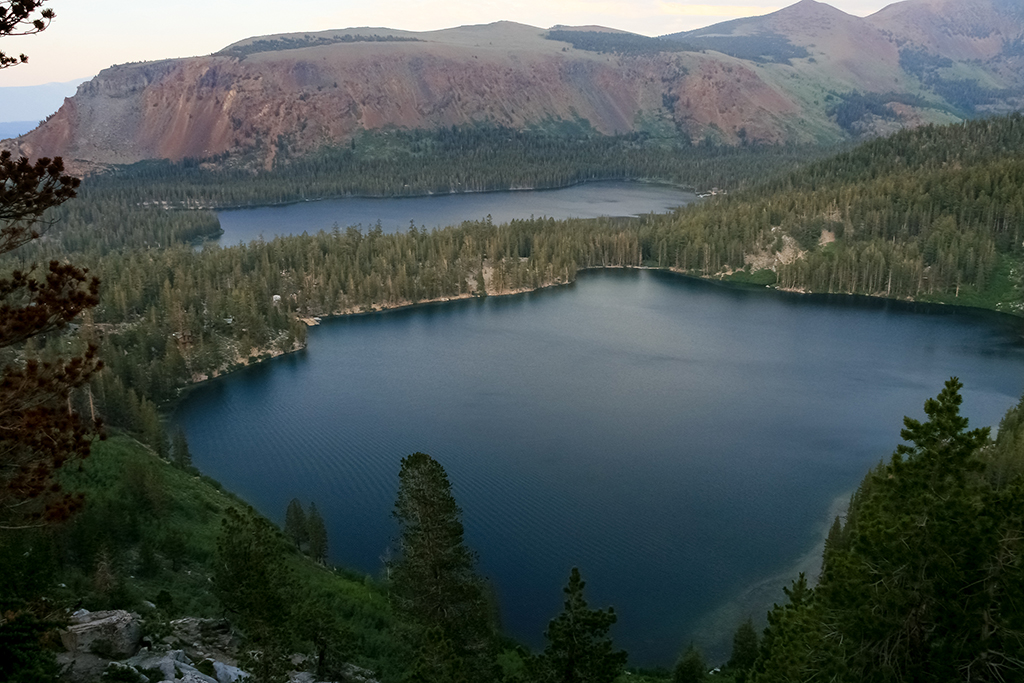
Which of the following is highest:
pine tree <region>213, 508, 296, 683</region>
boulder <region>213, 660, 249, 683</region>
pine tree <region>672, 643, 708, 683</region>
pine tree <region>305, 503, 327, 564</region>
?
pine tree <region>213, 508, 296, 683</region>

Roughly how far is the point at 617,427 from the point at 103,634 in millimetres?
57305

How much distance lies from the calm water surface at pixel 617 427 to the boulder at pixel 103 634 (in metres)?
26.1

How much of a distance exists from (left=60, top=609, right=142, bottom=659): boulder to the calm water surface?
85.7 feet

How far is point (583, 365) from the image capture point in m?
97.1

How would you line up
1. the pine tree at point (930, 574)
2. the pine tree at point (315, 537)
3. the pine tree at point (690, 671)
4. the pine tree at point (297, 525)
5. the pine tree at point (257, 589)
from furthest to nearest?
the pine tree at point (297, 525), the pine tree at point (315, 537), the pine tree at point (690, 671), the pine tree at point (257, 589), the pine tree at point (930, 574)

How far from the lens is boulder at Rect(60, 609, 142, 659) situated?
2273 centimetres

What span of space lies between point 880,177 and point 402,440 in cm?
13691

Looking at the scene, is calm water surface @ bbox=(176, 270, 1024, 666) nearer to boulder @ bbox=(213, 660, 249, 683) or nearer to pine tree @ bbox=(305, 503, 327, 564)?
pine tree @ bbox=(305, 503, 327, 564)

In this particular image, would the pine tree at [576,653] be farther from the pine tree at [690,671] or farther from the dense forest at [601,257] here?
the dense forest at [601,257]

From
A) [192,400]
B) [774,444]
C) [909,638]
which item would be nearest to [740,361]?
[774,444]

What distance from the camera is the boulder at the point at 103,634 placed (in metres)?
22.7

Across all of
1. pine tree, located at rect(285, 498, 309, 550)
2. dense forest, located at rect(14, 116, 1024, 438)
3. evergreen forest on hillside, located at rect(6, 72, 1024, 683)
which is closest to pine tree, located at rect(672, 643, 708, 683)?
evergreen forest on hillside, located at rect(6, 72, 1024, 683)

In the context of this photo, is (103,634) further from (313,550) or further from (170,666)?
(313,550)

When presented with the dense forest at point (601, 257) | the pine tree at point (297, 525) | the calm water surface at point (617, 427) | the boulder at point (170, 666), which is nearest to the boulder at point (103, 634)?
the boulder at point (170, 666)
